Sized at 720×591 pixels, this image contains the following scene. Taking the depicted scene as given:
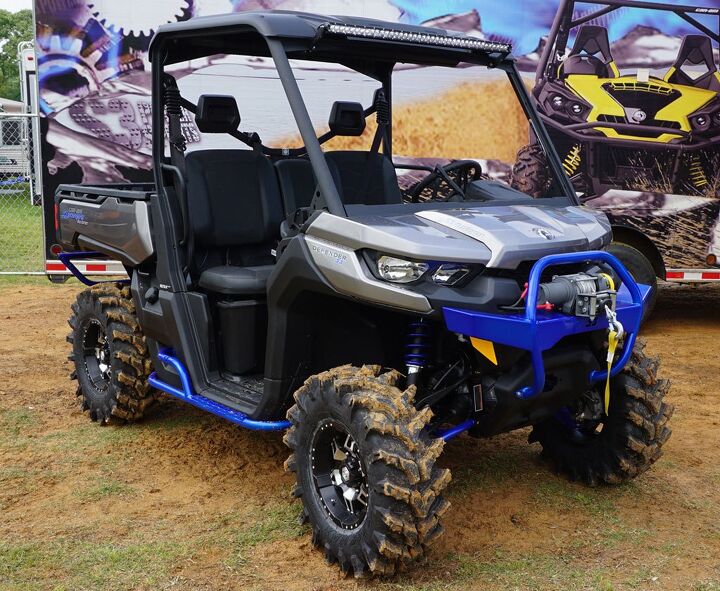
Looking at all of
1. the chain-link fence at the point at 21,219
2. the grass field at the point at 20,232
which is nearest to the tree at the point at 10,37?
the chain-link fence at the point at 21,219

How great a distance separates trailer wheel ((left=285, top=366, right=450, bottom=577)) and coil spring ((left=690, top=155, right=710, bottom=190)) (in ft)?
17.7

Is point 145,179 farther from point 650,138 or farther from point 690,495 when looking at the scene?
point 690,495

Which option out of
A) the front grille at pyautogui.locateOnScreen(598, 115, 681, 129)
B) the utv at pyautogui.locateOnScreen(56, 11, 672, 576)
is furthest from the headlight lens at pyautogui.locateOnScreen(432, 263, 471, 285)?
the front grille at pyautogui.locateOnScreen(598, 115, 681, 129)

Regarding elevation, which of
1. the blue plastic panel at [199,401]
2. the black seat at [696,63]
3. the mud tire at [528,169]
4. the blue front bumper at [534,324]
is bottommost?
the blue plastic panel at [199,401]

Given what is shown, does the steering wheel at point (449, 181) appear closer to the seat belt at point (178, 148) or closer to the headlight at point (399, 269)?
the headlight at point (399, 269)

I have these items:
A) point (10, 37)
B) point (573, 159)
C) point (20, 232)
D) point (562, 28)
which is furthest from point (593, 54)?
point (10, 37)

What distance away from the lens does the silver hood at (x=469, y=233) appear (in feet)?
11.4

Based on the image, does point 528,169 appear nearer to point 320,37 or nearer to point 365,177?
point 365,177

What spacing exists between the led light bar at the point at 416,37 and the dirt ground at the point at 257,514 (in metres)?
2.19

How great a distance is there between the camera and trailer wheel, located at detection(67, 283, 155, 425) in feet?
17.2

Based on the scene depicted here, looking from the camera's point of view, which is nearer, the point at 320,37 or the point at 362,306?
the point at 320,37

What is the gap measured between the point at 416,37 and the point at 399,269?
1.22 metres

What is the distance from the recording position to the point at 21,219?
14.4m

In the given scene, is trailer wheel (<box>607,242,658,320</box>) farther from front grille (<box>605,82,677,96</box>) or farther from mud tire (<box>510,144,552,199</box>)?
front grille (<box>605,82,677,96</box>)
